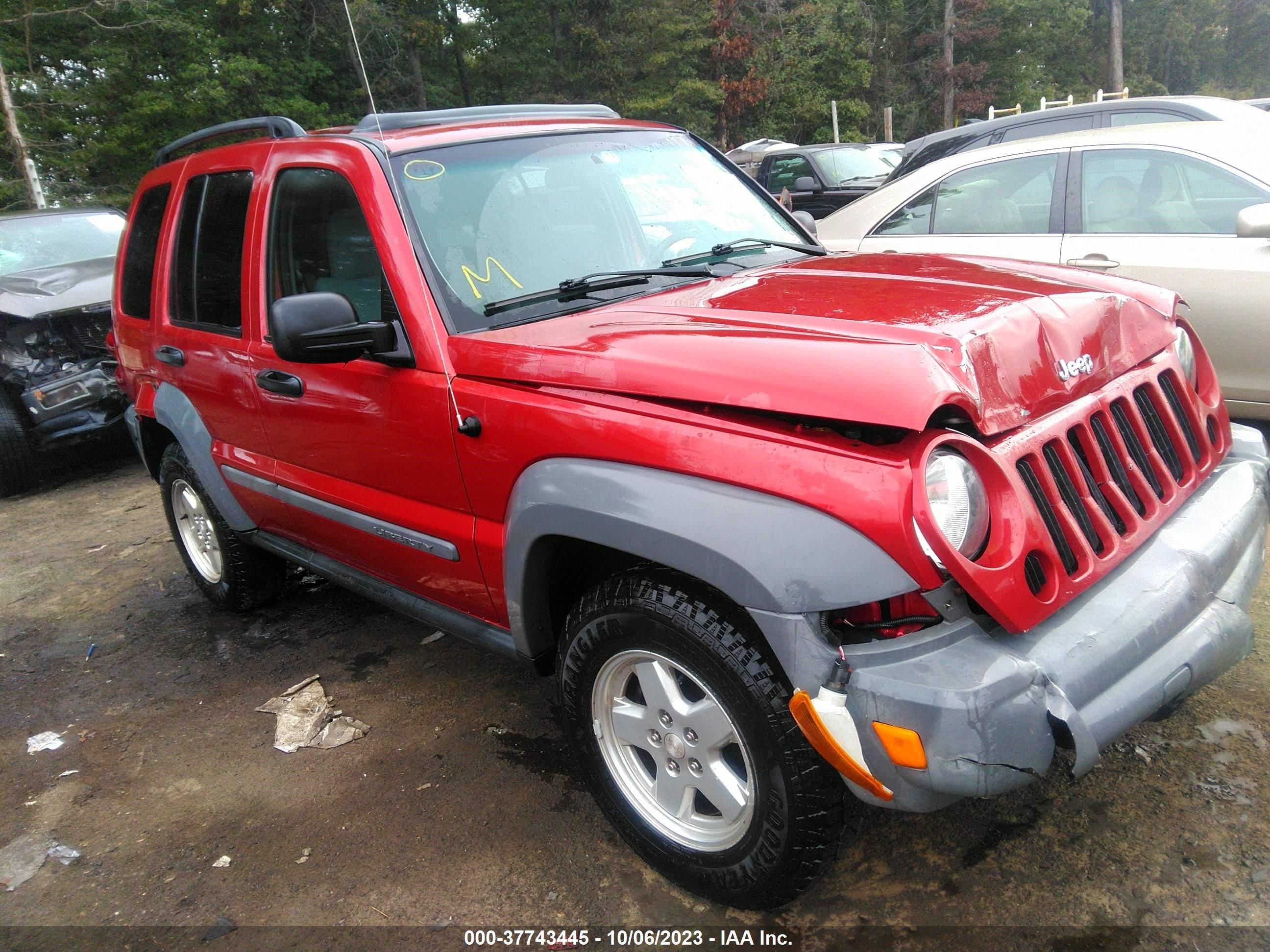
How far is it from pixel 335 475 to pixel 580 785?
127 cm

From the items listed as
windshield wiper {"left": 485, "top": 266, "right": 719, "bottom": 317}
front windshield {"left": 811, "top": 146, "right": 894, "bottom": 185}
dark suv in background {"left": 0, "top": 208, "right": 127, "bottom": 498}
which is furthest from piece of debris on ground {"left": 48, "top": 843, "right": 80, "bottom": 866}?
front windshield {"left": 811, "top": 146, "right": 894, "bottom": 185}

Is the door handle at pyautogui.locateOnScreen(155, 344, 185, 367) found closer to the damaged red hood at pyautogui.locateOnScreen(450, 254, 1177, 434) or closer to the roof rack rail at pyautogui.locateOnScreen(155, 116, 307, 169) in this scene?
the roof rack rail at pyautogui.locateOnScreen(155, 116, 307, 169)

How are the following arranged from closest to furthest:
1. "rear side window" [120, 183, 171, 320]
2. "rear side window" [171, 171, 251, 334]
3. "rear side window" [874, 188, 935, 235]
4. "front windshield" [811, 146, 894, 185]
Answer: "rear side window" [171, 171, 251, 334]
"rear side window" [120, 183, 171, 320]
"rear side window" [874, 188, 935, 235]
"front windshield" [811, 146, 894, 185]

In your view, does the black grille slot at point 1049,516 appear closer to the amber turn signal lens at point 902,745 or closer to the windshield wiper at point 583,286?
the amber turn signal lens at point 902,745

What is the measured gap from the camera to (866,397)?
180cm

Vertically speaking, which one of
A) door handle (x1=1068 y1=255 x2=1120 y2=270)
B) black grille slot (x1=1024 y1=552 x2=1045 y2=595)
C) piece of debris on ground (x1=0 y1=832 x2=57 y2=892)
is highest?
door handle (x1=1068 y1=255 x2=1120 y2=270)

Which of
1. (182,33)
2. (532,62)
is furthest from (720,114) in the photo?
(182,33)

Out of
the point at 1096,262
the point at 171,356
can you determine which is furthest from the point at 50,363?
the point at 1096,262

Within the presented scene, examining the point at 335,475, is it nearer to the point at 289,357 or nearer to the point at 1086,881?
the point at 289,357

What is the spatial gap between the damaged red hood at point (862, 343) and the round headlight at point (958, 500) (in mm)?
103

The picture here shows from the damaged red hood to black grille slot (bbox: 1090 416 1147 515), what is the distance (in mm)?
103

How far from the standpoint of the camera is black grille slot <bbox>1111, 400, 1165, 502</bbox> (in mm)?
2268

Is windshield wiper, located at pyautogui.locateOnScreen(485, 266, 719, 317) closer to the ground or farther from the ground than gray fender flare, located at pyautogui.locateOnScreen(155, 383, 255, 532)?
farther from the ground

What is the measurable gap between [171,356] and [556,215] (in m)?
1.90
